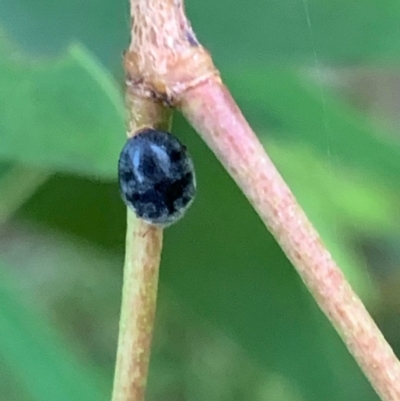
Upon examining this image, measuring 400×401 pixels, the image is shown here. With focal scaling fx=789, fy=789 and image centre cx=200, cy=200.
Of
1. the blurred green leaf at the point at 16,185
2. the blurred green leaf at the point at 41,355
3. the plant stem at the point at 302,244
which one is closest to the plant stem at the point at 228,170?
the plant stem at the point at 302,244

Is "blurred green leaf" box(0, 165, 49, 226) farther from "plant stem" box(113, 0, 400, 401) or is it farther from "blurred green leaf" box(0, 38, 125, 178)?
"plant stem" box(113, 0, 400, 401)

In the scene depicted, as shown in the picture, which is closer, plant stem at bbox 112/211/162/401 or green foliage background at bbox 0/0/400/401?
plant stem at bbox 112/211/162/401

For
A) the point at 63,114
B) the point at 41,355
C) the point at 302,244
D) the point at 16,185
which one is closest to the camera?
the point at 302,244

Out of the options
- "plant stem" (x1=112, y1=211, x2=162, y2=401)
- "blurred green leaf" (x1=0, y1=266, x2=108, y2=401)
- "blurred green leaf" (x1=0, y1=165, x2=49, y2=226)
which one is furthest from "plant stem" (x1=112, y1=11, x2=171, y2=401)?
"blurred green leaf" (x1=0, y1=165, x2=49, y2=226)

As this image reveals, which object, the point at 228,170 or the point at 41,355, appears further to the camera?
the point at 41,355

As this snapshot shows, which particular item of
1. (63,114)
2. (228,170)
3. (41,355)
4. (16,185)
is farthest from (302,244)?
(16,185)

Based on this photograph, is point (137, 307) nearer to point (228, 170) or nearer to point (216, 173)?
point (228, 170)

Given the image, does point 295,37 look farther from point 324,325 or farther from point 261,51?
point 324,325
